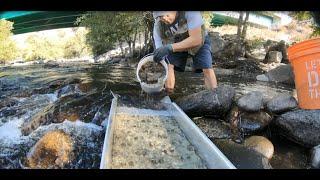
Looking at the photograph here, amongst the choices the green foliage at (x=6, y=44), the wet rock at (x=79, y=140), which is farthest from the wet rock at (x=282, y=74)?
the green foliage at (x=6, y=44)

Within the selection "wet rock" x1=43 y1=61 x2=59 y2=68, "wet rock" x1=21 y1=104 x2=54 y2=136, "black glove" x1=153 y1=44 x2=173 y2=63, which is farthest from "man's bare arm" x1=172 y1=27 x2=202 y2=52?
"wet rock" x1=21 y1=104 x2=54 y2=136

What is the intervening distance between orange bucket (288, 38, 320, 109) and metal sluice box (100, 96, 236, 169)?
900 mm

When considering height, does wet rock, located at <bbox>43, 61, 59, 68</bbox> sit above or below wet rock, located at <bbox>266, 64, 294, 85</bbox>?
above

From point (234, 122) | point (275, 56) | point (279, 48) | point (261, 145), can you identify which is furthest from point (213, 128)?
point (275, 56)

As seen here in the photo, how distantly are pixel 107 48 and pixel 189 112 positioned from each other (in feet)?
2.93

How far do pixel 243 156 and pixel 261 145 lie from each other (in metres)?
0.19

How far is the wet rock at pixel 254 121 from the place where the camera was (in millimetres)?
3021

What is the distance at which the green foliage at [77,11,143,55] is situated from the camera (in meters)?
2.83

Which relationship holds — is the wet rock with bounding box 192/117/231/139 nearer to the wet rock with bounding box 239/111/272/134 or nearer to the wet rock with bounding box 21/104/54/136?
the wet rock with bounding box 239/111/272/134

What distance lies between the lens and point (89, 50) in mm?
3291
